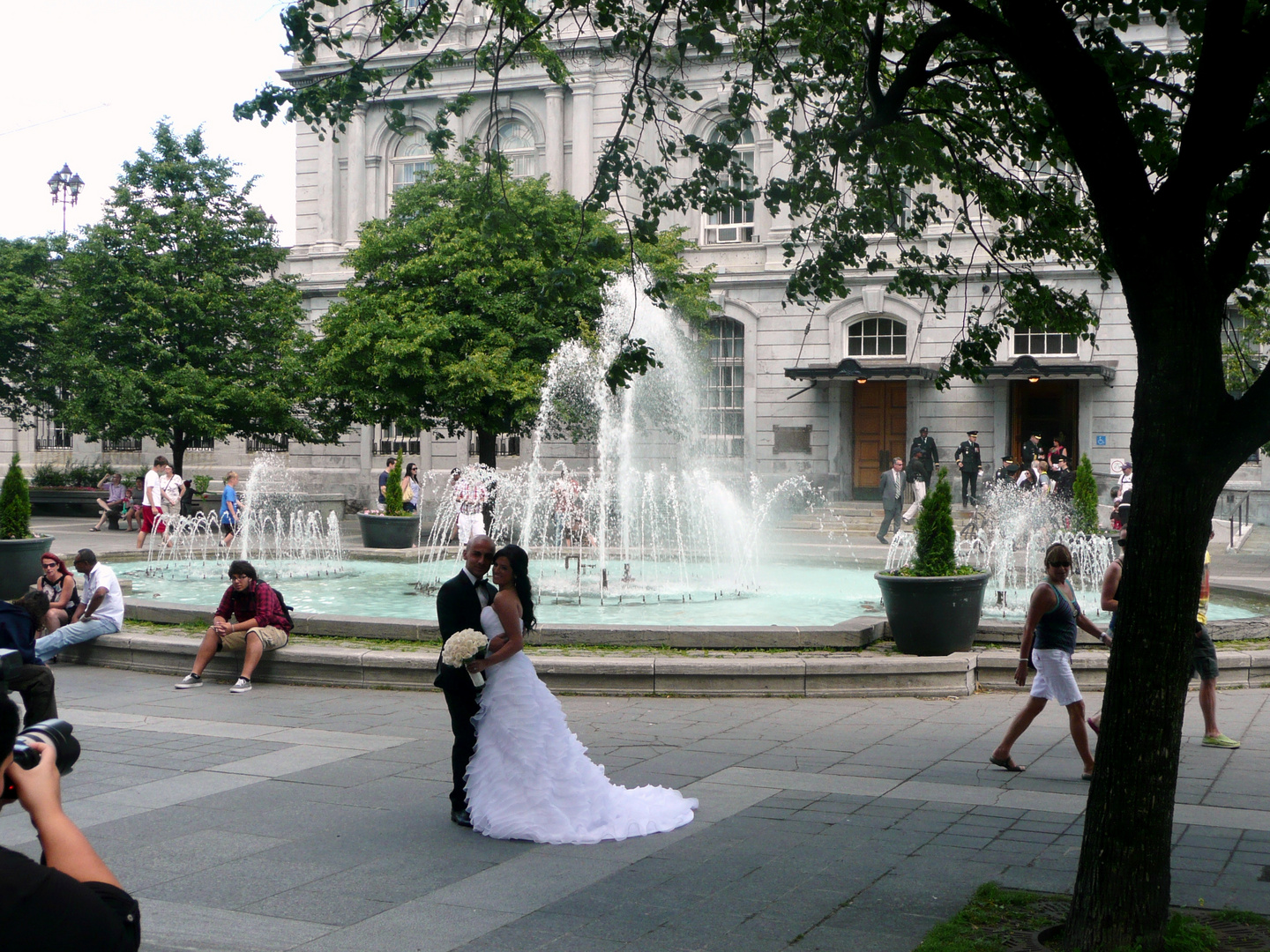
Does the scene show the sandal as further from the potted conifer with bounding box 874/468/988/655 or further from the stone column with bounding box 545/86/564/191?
the stone column with bounding box 545/86/564/191

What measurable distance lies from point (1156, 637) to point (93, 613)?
9.95 meters

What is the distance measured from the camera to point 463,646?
6.32 meters

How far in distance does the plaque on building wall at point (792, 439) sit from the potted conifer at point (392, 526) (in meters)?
14.2

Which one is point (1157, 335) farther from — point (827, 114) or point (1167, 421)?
point (827, 114)

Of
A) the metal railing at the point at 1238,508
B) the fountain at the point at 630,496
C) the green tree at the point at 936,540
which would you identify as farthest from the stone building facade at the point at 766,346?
the green tree at the point at 936,540

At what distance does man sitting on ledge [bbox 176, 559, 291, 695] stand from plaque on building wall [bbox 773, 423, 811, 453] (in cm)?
2429

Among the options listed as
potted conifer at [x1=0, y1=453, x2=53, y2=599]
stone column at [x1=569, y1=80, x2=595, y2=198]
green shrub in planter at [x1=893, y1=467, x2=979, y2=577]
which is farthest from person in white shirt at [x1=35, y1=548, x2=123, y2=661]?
stone column at [x1=569, y1=80, x2=595, y2=198]

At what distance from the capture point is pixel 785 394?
113 feet

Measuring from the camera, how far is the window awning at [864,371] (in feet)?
104

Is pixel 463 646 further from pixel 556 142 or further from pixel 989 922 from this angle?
pixel 556 142

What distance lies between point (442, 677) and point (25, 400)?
3866cm

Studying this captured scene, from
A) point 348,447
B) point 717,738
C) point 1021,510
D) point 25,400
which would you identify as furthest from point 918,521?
point 25,400

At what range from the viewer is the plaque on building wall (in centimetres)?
3416

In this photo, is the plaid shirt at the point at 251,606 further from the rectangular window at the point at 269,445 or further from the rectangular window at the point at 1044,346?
the rectangular window at the point at 269,445
